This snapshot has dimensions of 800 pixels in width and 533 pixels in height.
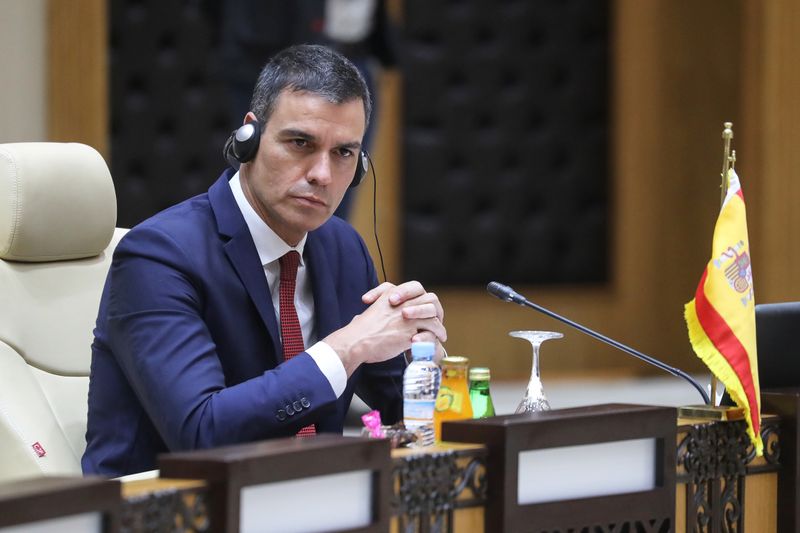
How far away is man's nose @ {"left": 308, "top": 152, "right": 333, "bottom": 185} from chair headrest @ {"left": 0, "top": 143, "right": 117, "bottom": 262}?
1.43 feet

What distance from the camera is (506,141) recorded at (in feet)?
16.6

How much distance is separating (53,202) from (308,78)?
507mm

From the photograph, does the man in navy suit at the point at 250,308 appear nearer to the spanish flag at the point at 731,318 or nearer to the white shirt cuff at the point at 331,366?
the white shirt cuff at the point at 331,366

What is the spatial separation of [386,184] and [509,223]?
21.9 inches

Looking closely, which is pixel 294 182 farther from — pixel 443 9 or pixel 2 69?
pixel 443 9

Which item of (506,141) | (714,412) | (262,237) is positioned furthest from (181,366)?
(506,141)

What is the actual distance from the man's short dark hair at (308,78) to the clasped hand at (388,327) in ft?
0.98

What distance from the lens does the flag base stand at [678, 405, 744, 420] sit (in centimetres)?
173

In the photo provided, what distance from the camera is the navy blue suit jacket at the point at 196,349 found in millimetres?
1682

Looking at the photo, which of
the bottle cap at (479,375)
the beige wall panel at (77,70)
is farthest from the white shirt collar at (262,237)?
the beige wall panel at (77,70)

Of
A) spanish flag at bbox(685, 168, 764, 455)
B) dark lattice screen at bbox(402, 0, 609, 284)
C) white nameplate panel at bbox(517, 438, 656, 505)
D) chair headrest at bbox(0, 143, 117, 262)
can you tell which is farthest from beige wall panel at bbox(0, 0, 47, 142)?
white nameplate panel at bbox(517, 438, 656, 505)

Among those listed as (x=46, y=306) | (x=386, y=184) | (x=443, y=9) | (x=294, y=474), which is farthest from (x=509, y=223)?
(x=294, y=474)

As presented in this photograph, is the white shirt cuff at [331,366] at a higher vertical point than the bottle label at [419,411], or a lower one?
higher

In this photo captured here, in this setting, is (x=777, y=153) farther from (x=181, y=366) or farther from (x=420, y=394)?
(x=181, y=366)
